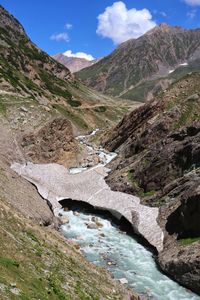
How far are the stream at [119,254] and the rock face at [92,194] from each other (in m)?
1.48

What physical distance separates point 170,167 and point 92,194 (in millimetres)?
11220

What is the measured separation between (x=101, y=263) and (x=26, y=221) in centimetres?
892

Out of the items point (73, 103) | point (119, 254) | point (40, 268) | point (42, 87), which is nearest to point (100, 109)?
point (73, 103)

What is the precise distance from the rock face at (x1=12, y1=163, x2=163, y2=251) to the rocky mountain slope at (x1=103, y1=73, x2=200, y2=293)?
1377mm

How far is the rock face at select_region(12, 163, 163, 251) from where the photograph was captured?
47094 mm

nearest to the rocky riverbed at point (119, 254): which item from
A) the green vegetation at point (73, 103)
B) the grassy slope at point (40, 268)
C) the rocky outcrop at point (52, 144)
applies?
the grassy slope at point (40, 268)

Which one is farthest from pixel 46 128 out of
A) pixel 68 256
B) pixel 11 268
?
pixel 11 268

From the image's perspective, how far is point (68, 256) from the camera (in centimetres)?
3306

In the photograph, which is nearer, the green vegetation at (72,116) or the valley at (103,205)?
the valley at (103,205)

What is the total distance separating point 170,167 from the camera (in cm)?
5722

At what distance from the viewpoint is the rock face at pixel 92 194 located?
47.1 meters

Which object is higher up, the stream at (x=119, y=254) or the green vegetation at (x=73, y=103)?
the green vegetation at (x=73, y=103)

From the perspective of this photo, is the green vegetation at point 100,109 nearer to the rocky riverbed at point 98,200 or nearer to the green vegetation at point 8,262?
the rocky riverbed at point 98,200

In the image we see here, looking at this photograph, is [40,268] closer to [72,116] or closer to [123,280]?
[123,280]
